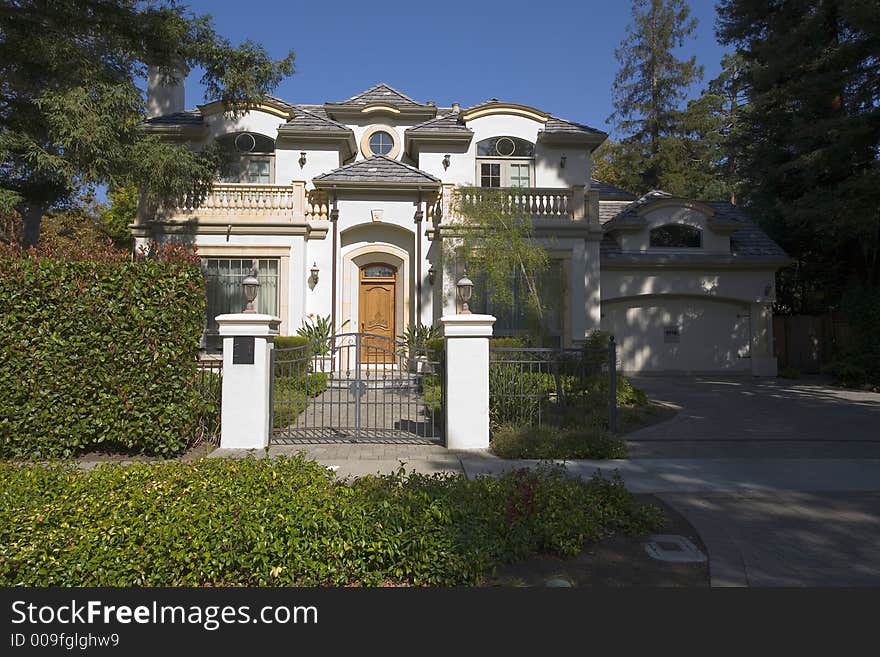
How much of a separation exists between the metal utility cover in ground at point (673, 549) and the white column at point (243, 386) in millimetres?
5650

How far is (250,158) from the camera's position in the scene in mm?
17156

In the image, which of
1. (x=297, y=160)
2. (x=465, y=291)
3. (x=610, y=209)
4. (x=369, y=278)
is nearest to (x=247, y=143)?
(x=297, y=160)

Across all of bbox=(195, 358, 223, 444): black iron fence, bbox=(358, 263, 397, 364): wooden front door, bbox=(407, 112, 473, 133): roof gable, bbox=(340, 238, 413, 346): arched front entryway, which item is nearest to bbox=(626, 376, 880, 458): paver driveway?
bbox=(195, 358, 223, 444): black iron fence

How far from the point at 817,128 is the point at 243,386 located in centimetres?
1706

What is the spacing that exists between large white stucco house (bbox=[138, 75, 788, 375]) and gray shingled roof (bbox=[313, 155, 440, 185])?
2.3 inches

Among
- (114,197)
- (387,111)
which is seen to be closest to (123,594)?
(387,111)

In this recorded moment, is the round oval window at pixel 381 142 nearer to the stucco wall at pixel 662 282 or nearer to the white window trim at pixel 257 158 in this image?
the white window trim at pixel 257 158

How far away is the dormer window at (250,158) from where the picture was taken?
56.2ft

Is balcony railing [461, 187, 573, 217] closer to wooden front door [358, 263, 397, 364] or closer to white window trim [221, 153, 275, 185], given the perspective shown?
wooden front door [358, 263, 397, 364]

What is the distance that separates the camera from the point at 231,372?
323 inches

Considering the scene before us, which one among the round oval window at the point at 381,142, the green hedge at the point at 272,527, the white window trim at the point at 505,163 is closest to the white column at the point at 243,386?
the green hedge at the point at 272,527

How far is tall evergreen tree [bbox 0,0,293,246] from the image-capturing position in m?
12.7

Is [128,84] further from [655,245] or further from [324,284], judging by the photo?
[655,245]

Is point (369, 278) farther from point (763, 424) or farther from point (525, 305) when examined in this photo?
point (763, 424)
